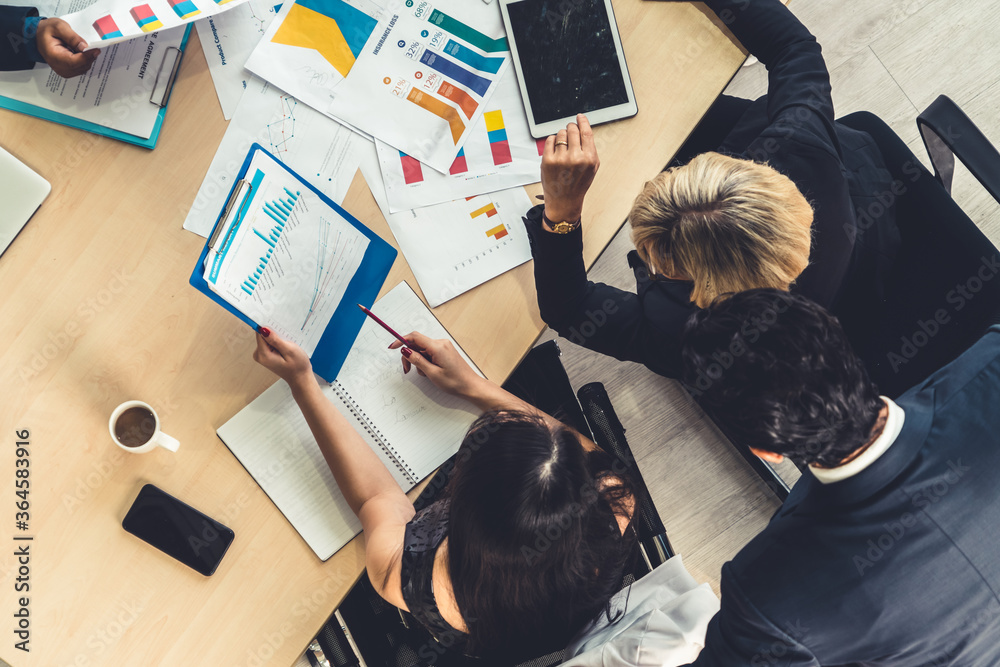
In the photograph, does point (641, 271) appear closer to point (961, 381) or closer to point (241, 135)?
point (961, 381)

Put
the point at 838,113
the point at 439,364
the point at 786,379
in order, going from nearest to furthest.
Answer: the point at 786,379 → the point at 439,364 → the point at 838,113

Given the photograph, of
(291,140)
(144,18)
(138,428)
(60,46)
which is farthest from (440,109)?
(138,428)

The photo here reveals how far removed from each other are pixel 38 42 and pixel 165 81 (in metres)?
0.19

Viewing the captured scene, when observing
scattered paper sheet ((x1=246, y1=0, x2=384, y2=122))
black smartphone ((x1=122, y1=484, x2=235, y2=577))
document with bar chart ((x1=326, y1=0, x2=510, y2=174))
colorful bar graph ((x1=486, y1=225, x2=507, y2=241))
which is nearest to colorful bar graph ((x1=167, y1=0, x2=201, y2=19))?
scattered paper sheet ((x1=246, y1=0, x2=384, y2=122))

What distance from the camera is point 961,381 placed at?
90cm

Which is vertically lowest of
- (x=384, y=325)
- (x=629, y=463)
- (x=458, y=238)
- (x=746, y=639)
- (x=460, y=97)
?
(x=746, y=639)

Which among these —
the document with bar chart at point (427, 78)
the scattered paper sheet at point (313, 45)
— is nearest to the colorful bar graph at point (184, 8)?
the scattered paper sheet at point (313, 45)

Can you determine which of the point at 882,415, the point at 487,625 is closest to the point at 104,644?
the point at 487,625

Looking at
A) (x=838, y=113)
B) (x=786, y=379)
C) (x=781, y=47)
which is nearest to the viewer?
(x=786, y=379)

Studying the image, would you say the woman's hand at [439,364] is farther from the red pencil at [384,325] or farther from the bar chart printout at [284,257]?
the bar chart printout at [284,257]

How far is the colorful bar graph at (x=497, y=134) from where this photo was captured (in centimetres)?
107

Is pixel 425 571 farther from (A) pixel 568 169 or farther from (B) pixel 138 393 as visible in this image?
(A) pixel 568 169

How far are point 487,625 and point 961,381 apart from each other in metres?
0.77

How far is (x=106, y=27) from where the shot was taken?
978 mm
